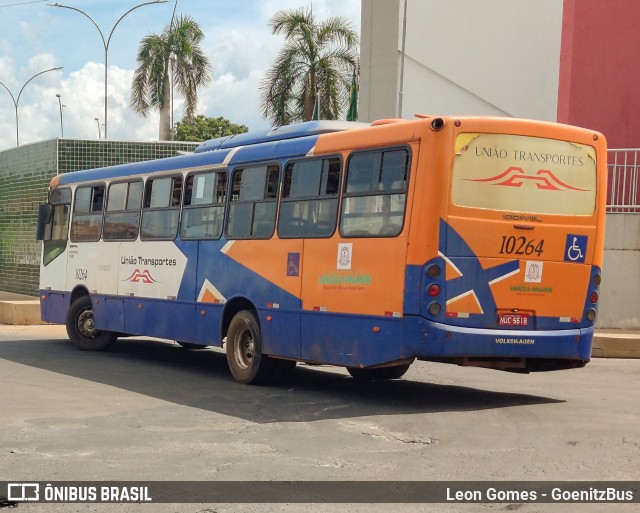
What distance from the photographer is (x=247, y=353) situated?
46.6 feet

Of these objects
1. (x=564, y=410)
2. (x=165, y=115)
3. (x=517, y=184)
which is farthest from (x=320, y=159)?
(x=165, y=115)

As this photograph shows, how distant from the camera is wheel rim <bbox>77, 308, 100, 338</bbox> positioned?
18.7 meters

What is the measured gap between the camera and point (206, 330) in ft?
49.1

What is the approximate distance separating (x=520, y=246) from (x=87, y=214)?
9.11 metres

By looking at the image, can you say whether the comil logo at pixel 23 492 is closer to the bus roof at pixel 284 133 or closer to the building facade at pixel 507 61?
the bus roof at pixel 284 133

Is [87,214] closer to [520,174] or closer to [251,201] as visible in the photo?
[251,201]

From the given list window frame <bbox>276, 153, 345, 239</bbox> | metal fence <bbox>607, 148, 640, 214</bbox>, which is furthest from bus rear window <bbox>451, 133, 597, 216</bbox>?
metal fence <bbox>607, 148, 640, 214</bbox>

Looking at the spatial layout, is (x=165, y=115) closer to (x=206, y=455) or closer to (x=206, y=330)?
(x=206, y=330)

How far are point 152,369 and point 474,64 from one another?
1594 cm

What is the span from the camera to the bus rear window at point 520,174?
38.3ft

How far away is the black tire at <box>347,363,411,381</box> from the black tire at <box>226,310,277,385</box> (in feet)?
4.31

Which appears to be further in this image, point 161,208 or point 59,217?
point 59,217

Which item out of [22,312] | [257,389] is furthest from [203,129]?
[257,389]

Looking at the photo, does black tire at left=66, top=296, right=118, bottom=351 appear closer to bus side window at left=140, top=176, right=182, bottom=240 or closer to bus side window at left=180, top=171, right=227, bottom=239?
bus side window at left=140, top=176, right=182, bottom=240
